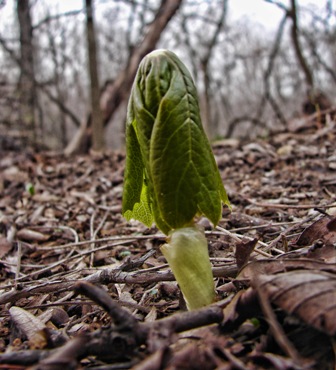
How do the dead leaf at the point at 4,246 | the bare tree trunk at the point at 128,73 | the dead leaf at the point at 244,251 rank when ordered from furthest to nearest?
the bare tree trunk at the point at 128,73 < the dead leaf at the point at 4,246 < the dead leaf at the point at 244,251

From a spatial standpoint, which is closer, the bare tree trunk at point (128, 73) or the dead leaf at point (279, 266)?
the dead leaf at point (279, 266)

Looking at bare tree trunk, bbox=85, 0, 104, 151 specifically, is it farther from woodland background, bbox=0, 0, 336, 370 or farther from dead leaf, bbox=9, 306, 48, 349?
dead leaf, bbox=9, 306, 48, 349

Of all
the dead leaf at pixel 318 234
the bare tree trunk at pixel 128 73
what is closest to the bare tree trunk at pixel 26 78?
the bare tree trunk at pixel 128 73

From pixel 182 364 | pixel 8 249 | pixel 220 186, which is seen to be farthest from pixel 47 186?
pixel 182 364

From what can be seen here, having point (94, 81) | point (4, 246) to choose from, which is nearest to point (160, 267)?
point (4, 246)

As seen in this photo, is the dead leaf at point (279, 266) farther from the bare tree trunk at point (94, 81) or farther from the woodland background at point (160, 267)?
the bare tree trunk at point (94, 81)

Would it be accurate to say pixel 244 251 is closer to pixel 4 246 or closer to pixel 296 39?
pixel 4 246

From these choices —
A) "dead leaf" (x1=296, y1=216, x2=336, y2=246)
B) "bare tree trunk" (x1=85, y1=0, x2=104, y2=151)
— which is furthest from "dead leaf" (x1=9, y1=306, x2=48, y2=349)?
"bare tree trunk" (x1=85, y1=0, x2=104, y2=151)

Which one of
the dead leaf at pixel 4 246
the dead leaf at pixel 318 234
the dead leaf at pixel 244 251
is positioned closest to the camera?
the dead leaf at pixel 244 251
